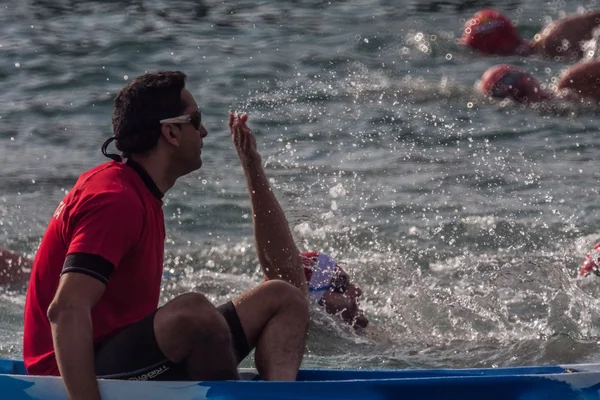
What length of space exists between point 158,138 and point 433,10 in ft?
38.6

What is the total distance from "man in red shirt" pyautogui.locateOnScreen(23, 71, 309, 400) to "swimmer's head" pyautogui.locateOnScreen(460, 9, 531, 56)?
9247mm

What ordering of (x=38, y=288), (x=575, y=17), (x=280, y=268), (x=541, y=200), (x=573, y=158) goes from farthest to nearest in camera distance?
1. (x=575, y=17)
2. (x=573, y=158)
3. (x=541, y=200)
4. (x=280, y=268)
5. (x=38, y=288)

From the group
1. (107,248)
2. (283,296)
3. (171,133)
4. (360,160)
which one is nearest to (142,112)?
(171,133)

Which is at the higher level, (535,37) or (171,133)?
(171,133)

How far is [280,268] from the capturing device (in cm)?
615

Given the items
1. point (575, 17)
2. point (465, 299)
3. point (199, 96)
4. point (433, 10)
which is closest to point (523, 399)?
point (465, 299)

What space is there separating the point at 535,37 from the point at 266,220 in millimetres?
8564

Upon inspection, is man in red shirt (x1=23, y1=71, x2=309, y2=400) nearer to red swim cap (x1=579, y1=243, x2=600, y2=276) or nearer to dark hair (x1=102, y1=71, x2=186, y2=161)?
dark hair (x1=102, y1=71, x2=186, y2=161)

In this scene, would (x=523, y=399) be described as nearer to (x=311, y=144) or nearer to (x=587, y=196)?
(x=587, y=196)

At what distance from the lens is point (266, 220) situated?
5949 millimetres

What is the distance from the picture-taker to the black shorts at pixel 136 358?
4.36 metres

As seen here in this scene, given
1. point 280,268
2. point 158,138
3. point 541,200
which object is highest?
point 158,138

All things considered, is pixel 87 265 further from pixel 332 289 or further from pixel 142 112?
pixel 332 289

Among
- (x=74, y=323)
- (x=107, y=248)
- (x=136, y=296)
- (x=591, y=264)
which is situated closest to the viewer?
(x=74, y=323)
